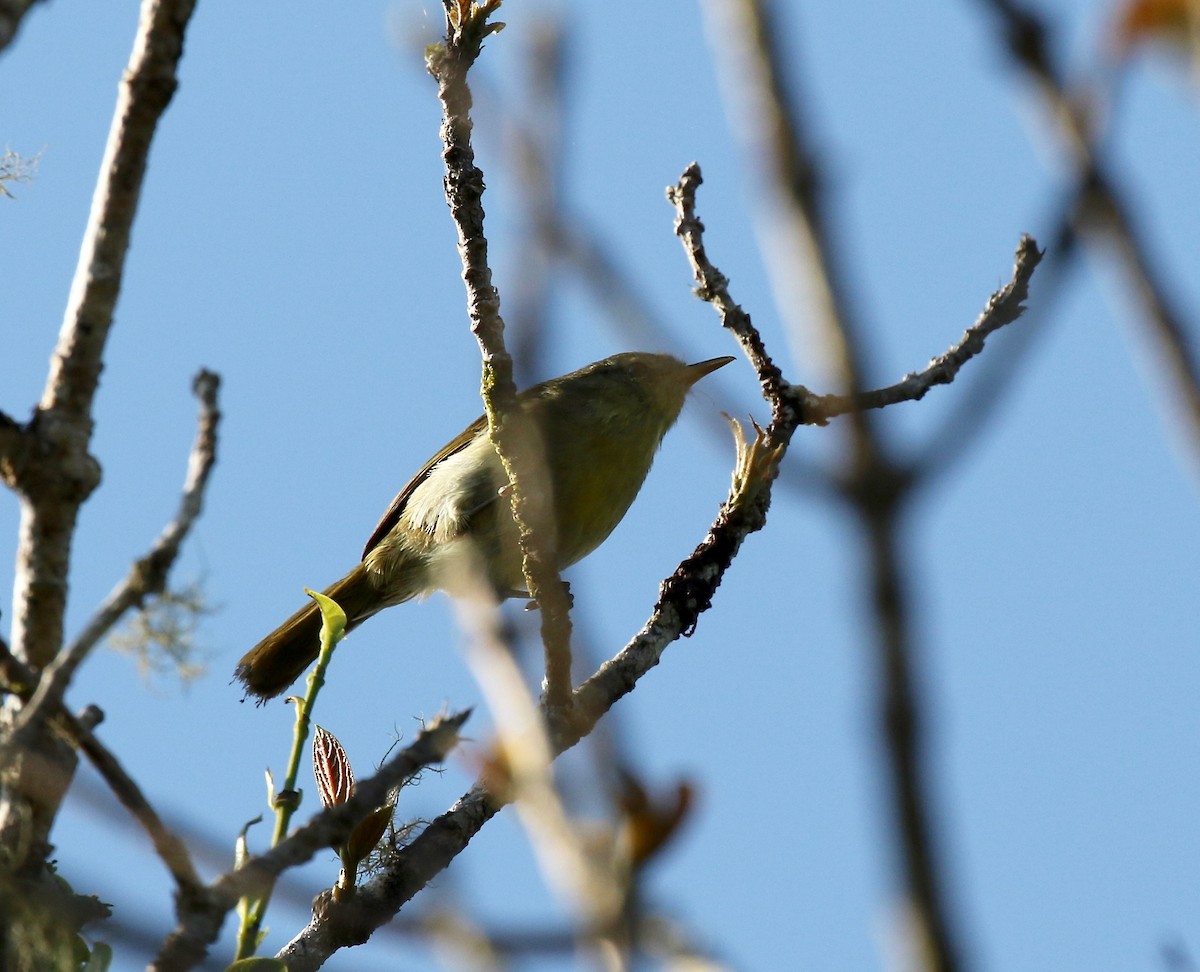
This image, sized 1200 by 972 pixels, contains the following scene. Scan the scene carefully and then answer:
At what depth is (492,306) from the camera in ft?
12.8

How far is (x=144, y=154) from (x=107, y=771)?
1156 mm

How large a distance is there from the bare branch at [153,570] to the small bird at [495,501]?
12.3 feet

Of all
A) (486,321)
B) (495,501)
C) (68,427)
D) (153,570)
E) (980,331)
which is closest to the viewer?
(153,570)

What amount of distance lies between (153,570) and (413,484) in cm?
514

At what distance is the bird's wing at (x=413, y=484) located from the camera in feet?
23.5

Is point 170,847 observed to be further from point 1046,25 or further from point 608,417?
point 608,417

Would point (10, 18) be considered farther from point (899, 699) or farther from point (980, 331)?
point (980, 331)

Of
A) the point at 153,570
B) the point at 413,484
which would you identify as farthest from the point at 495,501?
the point at 153,570

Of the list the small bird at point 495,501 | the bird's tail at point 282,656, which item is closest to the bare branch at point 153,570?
the small bird at point 495,501

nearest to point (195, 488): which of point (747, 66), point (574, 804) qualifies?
point (574, 804)

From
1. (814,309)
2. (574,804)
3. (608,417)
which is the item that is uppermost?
(608,417)

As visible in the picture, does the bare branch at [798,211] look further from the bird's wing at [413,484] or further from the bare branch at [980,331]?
the bird's wing at [413,484]

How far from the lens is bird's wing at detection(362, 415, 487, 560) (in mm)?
7172

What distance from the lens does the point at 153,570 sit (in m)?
2.25
